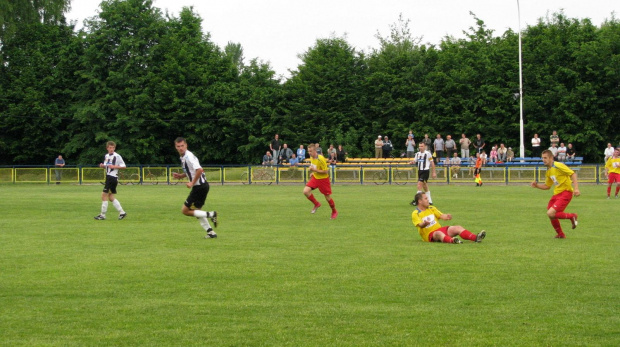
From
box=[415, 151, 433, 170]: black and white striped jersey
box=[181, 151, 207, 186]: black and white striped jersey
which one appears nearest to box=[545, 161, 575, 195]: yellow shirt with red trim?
box=[181, 151, 207, 186]: black and white striped jersey

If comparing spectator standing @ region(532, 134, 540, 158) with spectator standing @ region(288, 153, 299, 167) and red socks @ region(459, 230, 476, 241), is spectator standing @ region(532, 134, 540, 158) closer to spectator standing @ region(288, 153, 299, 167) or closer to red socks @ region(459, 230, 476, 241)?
spectator standing @ region(288, 153, 299, 167)

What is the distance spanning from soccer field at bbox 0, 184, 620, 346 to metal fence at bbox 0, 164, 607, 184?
75.9 ft

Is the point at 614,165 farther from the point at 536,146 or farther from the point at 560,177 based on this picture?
the point at 536,146

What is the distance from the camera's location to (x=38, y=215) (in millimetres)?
19812

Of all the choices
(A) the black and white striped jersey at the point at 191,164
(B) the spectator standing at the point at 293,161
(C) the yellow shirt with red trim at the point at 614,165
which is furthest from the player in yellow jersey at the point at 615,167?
(B) the spectator standing at the point at 293,161

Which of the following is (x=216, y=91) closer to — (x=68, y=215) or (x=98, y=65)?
(x=98, y=65)

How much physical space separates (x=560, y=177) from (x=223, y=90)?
4583 centimetres

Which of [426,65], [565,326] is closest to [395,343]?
[565,326]

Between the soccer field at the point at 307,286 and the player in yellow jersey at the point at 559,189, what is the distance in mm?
414

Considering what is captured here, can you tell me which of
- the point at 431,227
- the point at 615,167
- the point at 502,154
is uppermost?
the point at 502,154

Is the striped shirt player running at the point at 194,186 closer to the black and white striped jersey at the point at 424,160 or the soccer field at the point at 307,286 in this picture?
the soccer field at the point at 307,286

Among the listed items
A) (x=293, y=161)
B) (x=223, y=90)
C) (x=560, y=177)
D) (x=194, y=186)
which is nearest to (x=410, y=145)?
(x=293, y=161)

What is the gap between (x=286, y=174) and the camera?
137 ft

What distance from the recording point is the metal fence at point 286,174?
38875mm
